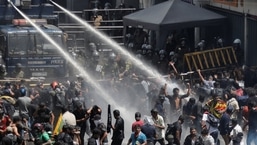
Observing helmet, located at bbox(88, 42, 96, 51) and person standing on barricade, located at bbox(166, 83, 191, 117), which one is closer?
person standing on barricade, located at bbox(166, 83, 191, 117)

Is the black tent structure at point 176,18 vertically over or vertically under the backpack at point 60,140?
over

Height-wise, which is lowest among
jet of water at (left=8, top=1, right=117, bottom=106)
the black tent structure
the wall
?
jet of water at (left=8, top=1, right=117, bottom=106)

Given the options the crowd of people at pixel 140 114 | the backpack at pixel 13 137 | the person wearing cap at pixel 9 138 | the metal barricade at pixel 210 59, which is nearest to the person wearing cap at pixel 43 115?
the crowd of people at pixel 140 114

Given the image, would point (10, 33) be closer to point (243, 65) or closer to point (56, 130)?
point (243, 65)

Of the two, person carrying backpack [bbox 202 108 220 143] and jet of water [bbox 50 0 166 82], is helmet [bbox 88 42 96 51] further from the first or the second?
person carrying backpack [bbox 202 108 220 143]

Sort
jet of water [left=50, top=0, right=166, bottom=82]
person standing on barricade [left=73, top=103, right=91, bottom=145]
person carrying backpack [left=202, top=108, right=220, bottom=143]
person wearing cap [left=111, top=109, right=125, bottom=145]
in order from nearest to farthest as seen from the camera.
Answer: person wearing cap [left=111, top=109, right=125, bottom=145] → person carrying backpack [left=202, top=108, right=220, bottom=143] → person standing on barricade [left=73, top=103, right=91, bottom=145] → jet of water [left=50, top=0, right=166, bottom=82]

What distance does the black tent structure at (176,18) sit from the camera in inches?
1314

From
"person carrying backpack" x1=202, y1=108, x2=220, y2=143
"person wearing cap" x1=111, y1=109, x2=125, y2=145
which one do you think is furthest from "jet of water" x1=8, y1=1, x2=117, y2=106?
"person wearing cap" x1=111, y1=109, x2=125, y2=145

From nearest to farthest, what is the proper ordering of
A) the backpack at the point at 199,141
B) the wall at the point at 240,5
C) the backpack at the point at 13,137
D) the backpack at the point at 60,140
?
the backpack at the point at 60,140
the backpack at the point at 13,137
the backpack at the point at 199,141
the wall at the point at 240,5

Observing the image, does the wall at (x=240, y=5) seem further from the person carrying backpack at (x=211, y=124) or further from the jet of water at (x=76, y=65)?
the person carrying backpack at (x=211, y=124)

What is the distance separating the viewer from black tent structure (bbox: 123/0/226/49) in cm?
3338

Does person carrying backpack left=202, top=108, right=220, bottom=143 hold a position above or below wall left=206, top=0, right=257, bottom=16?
below

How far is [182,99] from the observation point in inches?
970

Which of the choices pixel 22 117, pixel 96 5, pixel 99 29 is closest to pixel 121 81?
pixel 22 117
